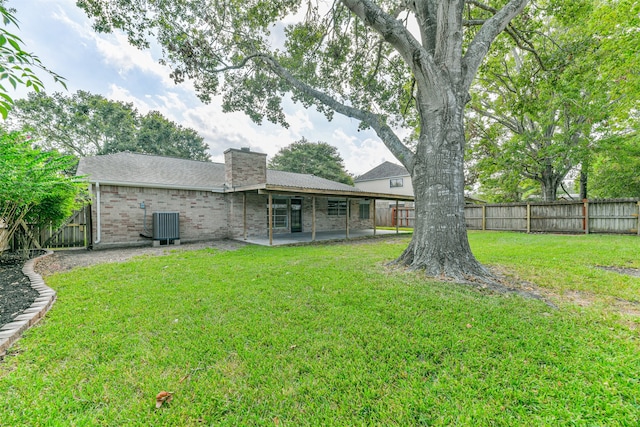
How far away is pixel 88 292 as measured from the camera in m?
4.04

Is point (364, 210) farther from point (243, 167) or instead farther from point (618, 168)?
point (618, 168)

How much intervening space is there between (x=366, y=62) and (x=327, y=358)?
9.58 m

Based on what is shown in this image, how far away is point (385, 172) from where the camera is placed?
→ 1001 inches

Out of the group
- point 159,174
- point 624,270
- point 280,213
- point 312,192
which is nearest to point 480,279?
point 624,270

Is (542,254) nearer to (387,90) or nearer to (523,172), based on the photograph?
(387,90)

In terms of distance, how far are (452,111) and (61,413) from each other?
20.3ft

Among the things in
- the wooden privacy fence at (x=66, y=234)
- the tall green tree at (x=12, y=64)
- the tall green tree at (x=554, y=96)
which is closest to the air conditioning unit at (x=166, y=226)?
the wooden privacy fence at (x=66, y=234)

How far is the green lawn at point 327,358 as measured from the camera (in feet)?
5.57

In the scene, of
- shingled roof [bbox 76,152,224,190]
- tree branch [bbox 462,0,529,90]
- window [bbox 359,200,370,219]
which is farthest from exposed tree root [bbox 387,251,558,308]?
window [bbox 359,200,370,219]

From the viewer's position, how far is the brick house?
8820mm

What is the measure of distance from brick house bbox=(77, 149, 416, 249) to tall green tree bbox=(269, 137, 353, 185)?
49.8 ft

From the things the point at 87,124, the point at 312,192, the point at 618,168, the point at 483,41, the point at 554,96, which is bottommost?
the point at 312,192

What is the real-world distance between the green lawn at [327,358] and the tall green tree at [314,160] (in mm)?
25146

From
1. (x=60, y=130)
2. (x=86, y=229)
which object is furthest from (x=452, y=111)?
(x=60, y=130)
